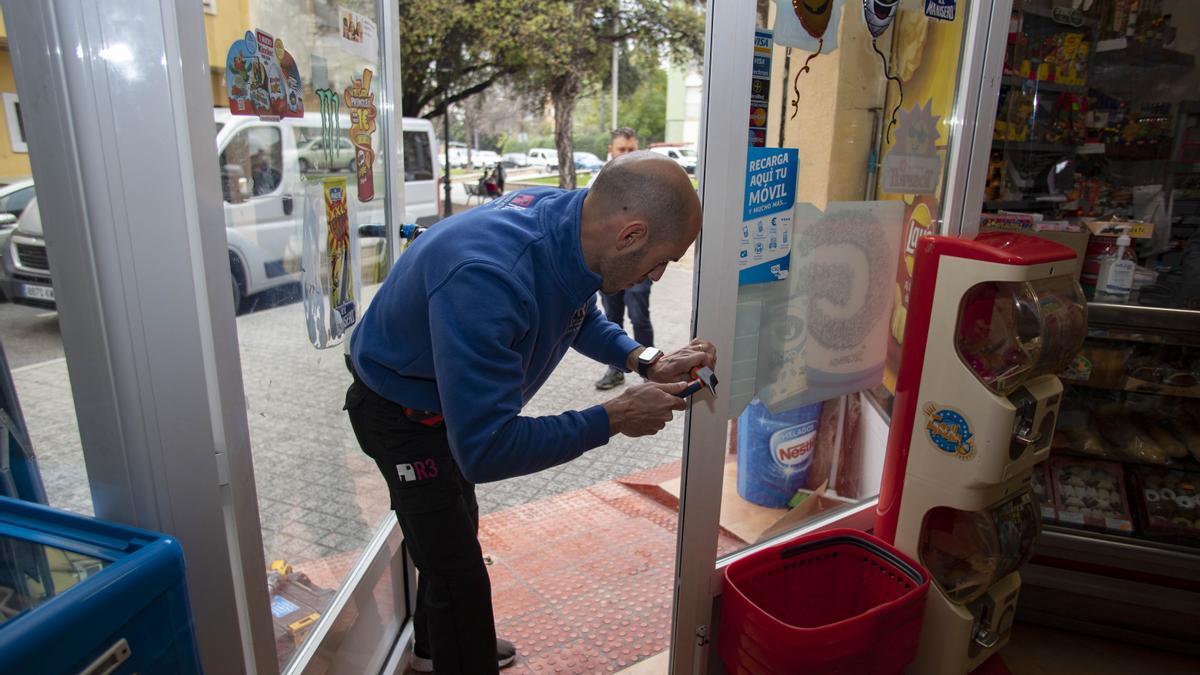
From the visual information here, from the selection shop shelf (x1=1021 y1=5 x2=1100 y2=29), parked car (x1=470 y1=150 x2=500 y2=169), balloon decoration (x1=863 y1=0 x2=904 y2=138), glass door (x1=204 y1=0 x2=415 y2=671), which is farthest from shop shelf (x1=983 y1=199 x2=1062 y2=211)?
parked car (x1=470 y1=150 x2=500 y2=169)

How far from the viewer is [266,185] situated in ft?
4.84

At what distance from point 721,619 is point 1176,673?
1.66 meters

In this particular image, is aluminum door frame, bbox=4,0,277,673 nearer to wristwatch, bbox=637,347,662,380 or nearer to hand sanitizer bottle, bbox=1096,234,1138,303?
wristwatch, bbox=637,347,662,380

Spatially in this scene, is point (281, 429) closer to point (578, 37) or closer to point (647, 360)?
point (647, 360)

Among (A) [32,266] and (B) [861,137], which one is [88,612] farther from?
(B) [861,137]

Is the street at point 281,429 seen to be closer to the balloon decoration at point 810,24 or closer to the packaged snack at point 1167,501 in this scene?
the balloon decoration at point 810,24

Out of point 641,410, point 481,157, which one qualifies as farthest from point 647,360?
point 481,157

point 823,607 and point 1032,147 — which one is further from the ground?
point 1032,147

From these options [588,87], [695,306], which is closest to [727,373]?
[695,306]

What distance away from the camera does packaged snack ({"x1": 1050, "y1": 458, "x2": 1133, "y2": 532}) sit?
8.11ft

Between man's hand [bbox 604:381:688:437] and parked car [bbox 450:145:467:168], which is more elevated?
man's hand [bbox 604:381:688:437]

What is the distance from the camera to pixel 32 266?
978mm

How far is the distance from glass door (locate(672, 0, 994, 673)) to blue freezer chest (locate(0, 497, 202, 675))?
1165mm

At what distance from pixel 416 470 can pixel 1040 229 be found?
2.26 metres
